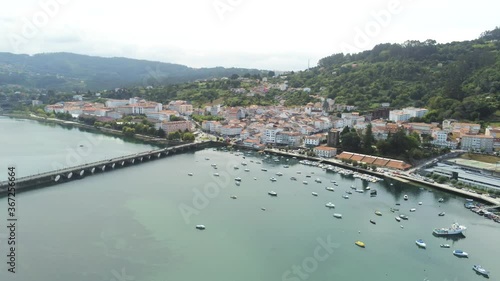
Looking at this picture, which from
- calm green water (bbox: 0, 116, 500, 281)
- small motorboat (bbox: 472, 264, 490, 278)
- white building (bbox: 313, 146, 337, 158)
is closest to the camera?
calm green water (bbox: 0, 116, 500, 281)

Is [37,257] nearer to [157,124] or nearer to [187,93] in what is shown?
[157,124]

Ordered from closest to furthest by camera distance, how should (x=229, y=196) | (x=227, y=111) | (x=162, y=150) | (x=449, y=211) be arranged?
1. (x=449, y=211)
2. (x=229, y=196)
3. (x=162, y=150)
4. (x=227, y=111)

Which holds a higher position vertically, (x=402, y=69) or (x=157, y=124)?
(x=402, y=69)

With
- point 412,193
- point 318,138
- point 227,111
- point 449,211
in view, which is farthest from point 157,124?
point 449,211

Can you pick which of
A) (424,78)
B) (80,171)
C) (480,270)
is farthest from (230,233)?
(424,78)

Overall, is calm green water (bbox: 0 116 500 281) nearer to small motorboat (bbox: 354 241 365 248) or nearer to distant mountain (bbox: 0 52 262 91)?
small motorboat (bbox: 354 241 365 248)

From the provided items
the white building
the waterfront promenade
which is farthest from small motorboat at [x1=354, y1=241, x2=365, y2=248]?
the white building

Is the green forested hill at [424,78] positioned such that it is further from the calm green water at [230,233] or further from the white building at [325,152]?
the calm green water at [230,233]
